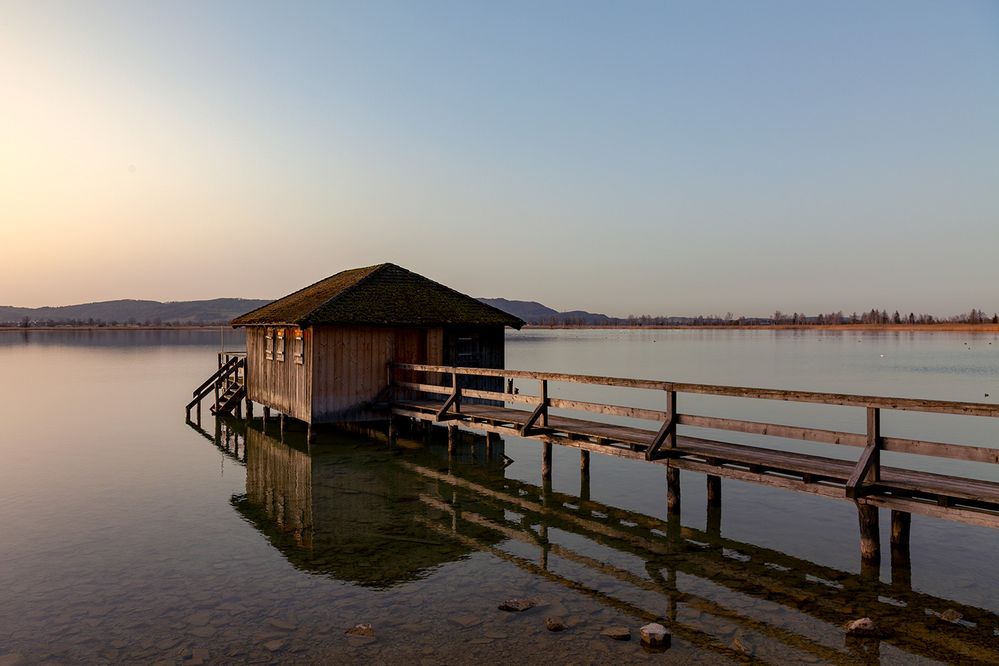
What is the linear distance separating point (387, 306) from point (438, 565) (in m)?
13.2

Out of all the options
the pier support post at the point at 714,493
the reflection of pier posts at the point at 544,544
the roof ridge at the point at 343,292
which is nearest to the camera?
the reflection of pier posts at the point at 544,544

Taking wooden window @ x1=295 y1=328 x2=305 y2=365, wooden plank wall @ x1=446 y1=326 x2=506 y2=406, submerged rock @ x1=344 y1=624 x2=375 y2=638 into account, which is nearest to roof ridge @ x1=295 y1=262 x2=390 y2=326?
wooden window @ x1=295 y1=328 x2=305 y2=365

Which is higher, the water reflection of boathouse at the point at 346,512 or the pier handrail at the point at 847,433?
the pier handrail at the point at 847,433

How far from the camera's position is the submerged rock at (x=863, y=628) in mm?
8211

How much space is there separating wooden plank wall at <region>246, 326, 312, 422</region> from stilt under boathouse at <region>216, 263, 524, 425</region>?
35 mm

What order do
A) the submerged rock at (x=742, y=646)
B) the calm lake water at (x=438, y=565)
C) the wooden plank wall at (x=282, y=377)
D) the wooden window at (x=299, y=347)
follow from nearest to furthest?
the submerged rock at (x=742, y=646) < the calm lake water at (x=438, y=565) < the wooden plank wall at (x=282, y=377) < the wooden window at (x=299, y=347)

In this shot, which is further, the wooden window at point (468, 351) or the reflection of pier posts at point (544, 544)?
the wooden window at point (468, 351)

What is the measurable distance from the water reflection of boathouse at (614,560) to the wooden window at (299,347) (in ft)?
17.0

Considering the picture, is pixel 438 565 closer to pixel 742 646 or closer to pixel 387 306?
pixel 742 646

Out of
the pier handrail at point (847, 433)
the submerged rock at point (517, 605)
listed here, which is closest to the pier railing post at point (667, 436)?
the pier handrail at point (847, 433)

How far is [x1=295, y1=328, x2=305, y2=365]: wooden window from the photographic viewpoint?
2230cm

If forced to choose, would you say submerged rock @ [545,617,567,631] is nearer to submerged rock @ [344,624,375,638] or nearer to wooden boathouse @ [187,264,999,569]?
submerged rock @ [344,624,375,638]

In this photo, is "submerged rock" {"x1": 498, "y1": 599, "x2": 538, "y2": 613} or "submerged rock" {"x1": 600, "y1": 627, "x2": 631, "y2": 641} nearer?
"submerged rock" {"x1": 600, "y1": 627, "x2": 631, "y2": 641}

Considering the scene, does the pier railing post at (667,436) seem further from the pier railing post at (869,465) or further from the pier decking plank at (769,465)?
the pier railing post at (869,465)
